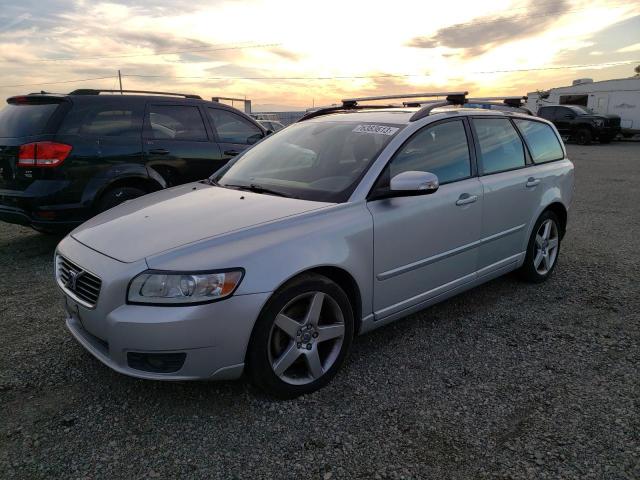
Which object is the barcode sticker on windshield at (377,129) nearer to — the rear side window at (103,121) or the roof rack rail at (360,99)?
the roof rack rail at (360,99)

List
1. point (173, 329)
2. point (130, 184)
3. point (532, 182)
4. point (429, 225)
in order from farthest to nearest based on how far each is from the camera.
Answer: point (130, 184) → point (532, 182) → point (429, 225) → point (173, 329)

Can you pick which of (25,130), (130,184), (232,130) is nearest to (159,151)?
(130,184)

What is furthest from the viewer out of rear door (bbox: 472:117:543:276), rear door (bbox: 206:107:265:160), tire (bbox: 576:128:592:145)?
tire (bbox: 576:128:592:145)

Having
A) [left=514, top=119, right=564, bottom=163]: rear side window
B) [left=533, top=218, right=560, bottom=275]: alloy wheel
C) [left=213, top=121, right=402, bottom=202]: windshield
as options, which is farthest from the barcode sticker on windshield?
[left=533, top=218, right=560, bottom=275]: alloy wheel

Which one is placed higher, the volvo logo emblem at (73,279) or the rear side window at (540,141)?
the rear side window at (540,141)

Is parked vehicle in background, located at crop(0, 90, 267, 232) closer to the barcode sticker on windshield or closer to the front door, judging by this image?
the barcode sticker on windshield

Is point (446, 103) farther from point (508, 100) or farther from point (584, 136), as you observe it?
point (584, 136)

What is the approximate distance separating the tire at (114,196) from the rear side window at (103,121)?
59 cm

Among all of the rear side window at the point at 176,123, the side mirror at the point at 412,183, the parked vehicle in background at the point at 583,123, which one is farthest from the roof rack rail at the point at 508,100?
the parked vehicle in background at the point at 583,123

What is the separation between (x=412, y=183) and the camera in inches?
118

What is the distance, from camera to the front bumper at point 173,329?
2398mm

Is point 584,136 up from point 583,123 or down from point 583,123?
down

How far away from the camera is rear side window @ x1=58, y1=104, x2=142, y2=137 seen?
5.22 metres

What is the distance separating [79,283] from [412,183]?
1.94m
